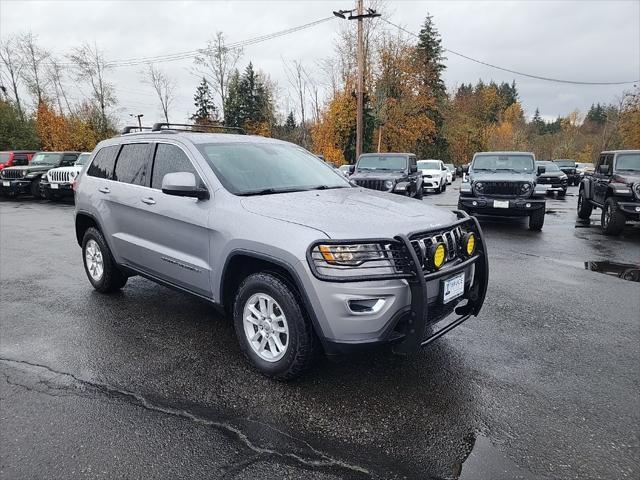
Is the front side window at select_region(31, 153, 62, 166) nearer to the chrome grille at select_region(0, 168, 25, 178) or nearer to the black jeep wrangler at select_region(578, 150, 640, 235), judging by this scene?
the chrome grille at select_region(0, 168, 25, 178)

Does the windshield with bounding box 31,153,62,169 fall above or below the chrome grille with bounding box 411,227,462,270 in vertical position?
above

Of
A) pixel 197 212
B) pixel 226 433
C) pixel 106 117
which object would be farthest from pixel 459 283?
pixel 106 117

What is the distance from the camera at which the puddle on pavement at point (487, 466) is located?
2.31 m

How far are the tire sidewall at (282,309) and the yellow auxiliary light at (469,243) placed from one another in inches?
55.1

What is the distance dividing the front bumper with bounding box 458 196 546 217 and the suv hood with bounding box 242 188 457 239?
7451mm

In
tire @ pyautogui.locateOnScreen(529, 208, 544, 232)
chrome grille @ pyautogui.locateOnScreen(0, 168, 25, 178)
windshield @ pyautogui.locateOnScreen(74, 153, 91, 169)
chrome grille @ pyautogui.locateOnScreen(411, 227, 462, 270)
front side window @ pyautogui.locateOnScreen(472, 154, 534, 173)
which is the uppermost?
windshield @ pyautogui.locateOnScreen(74, 153, 91, 169)

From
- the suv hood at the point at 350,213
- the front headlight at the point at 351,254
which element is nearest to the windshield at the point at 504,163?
the suv hood at the point at 350,213

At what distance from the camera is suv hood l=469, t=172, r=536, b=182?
10539 mm

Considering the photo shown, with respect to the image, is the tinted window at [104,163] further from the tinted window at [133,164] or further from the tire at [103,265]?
the tire at [103,265]

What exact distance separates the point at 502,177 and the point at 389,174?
4088mm

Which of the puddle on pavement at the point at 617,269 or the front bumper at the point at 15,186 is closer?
the puddle on pavement at the point at 617,269

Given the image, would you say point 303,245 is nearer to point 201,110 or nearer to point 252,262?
point 252,262

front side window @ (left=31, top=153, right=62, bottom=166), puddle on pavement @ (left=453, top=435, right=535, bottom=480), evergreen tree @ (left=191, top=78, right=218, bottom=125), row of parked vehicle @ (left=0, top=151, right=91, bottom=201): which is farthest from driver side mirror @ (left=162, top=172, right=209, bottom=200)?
evergreen tree @ (left=191, top=78, right=218, bottom=125)

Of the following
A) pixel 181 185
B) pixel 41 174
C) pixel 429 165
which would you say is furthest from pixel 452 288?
pixel 429 165
